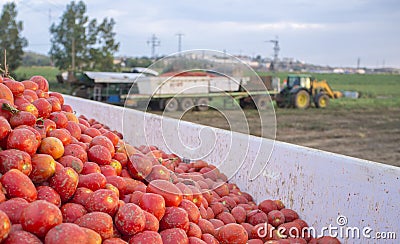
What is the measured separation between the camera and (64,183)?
2061 millimetres

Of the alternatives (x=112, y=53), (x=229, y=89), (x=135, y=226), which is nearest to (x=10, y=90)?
(x=135, y=226)

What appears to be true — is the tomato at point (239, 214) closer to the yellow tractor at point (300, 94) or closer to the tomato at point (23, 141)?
the tomato at point (23, 141)

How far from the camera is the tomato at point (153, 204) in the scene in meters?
2.13

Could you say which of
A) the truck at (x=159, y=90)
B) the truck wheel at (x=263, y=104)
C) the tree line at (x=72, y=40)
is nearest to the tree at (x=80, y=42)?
the tree line at (x=72, y=40)

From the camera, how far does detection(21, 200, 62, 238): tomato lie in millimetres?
1701

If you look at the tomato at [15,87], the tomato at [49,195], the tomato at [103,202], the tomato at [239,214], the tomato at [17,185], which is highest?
the tomato at [15,87]

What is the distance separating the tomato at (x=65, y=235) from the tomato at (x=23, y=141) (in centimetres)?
59

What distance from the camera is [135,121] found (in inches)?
201

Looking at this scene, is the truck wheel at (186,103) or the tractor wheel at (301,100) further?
the tractor wheel at (301,100)

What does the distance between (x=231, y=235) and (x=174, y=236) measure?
1.61 ft

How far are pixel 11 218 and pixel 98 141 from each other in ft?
3.12

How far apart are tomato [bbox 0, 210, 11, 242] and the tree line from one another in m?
26.2

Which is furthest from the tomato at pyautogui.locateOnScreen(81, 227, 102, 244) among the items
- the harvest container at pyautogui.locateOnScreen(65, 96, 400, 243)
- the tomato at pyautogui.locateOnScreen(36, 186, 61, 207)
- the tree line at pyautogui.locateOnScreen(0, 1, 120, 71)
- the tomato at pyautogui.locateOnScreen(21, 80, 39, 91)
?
the tree line at pyautogui.locateOnScreen(0, 1, 120, 71)

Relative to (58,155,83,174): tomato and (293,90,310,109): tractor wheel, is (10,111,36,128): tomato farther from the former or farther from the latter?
(293,90,310,109): tractor wheel
